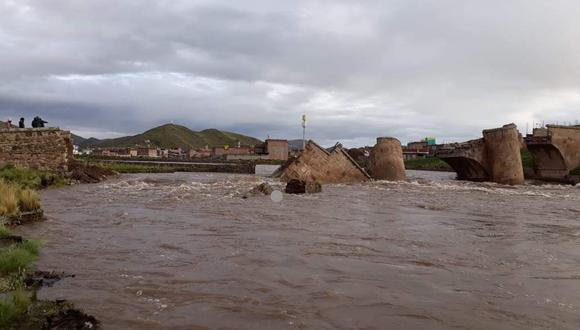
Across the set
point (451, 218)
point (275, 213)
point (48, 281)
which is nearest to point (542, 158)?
point (451, 218)

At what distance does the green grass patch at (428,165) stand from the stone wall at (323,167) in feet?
186

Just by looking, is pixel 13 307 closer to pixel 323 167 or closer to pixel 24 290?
pixel 24 290

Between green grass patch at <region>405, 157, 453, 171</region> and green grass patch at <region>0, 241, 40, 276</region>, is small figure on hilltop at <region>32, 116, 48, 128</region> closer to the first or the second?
green grass patch at <region>0, 241, 40, 276</region>

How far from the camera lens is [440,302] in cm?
744

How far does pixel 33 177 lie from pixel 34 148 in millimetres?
5935

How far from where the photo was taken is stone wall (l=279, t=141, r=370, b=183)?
37.1m

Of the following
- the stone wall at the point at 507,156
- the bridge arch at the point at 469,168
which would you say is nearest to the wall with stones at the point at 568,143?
the bridge arch at the point at 469,168

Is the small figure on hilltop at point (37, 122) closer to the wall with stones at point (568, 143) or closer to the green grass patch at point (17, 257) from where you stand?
the green grass patch at point (17, 257)

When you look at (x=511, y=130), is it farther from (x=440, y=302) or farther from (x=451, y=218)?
(x=440, y=302)

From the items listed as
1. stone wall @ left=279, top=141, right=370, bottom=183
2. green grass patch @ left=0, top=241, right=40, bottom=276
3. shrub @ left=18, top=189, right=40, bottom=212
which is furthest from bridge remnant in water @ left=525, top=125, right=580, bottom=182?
green grass patch @ left=0, top=241, right=40, bottom=276

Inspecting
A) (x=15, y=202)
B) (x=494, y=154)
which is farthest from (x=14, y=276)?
(x=494, y=154)

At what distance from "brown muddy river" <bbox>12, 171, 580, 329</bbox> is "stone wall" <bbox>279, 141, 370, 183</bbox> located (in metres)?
18.4

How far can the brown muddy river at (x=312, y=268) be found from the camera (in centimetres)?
676

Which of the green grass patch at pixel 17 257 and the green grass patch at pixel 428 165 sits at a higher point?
the green grass patch at pixel 428 165
